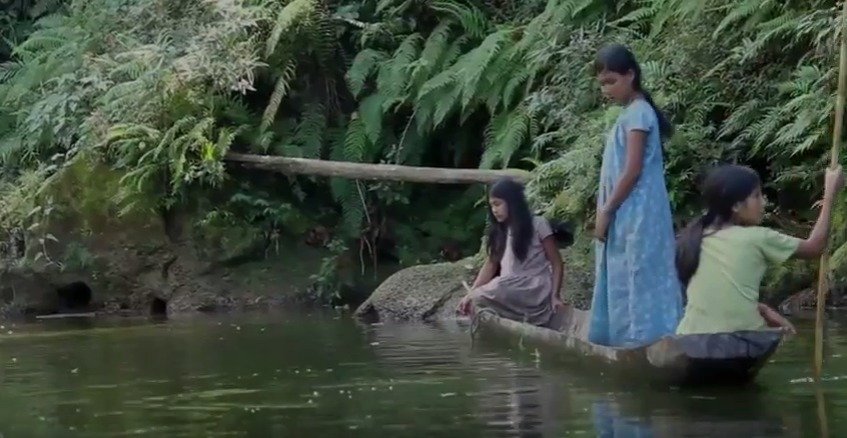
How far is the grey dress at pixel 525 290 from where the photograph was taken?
9.72 metres

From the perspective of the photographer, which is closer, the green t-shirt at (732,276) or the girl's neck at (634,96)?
the green t-shirt at (732,276)

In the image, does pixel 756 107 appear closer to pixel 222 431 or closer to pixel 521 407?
pixel 521 407

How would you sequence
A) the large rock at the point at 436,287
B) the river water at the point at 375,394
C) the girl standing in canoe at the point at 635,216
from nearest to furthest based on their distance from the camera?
the river water at the point at 375,394 → the girl standing in canoe at the point at 635,216 → the large rock at the point at 436,287

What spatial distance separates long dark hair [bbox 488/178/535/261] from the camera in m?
9.42

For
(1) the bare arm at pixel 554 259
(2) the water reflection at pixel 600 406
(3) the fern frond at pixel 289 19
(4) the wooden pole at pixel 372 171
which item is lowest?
(2) the water reflection at pixel 600 406

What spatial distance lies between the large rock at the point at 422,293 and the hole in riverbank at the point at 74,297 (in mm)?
3843

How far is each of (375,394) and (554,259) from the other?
2.73 meters

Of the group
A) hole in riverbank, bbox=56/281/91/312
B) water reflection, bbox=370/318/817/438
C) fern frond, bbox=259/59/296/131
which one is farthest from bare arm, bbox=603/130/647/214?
hole in riverbank, bbox=56/281/91/312

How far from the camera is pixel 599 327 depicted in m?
7.73

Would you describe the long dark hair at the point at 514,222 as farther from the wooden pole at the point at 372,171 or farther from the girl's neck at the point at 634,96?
the wooden pole at the point at 372,171

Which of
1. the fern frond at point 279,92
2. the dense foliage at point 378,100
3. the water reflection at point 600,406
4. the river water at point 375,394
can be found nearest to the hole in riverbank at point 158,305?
the dense foliage at point 378,100

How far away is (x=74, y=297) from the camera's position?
52.5 feet

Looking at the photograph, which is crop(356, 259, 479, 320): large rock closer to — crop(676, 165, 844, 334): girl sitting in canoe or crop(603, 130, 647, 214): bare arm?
crop(603, 130, 647, 214): bare arm

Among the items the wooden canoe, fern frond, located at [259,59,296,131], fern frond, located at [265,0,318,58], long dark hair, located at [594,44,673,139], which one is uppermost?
fern frond, located at [265,0,318,58]
